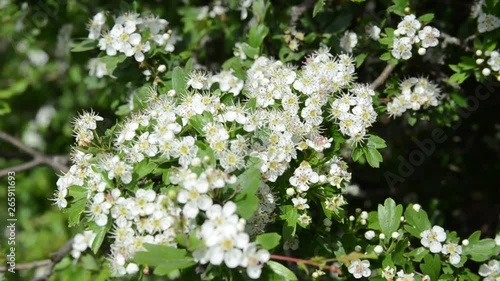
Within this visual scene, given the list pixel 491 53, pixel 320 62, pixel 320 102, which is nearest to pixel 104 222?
pixel 320 102

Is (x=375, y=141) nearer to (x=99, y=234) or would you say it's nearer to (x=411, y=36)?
(x=411, y=36)

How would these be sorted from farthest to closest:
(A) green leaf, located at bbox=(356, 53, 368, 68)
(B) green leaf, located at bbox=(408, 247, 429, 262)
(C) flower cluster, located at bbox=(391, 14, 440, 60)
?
(A) green leaf, located at bbox=(356, 53, 368, 68) → (C) flower cluster, located at bbox=(391, 14, 440, 60) → (B) green leaf, located at bbox=(408, 247, 429, 262)

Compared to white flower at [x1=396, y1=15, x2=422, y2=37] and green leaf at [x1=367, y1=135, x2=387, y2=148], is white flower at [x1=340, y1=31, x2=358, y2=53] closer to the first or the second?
white flower at [x1=396, y1=15, x2=422, y2=37]

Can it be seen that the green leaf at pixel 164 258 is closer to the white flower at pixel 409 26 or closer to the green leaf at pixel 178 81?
the green leaf at pixel 178 81

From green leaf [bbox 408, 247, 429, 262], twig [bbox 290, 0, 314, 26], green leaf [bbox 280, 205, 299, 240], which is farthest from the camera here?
twig [bbox 290, 0, 314, 26]

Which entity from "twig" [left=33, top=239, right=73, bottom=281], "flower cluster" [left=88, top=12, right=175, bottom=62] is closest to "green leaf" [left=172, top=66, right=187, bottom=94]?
"flower cluster" [left=88, top=12, right=175, bottom=62]

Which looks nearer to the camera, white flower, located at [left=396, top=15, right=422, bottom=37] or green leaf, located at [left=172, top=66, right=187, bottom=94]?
green leaf, located at [left=172, top=66, right=187, bottom=94]
